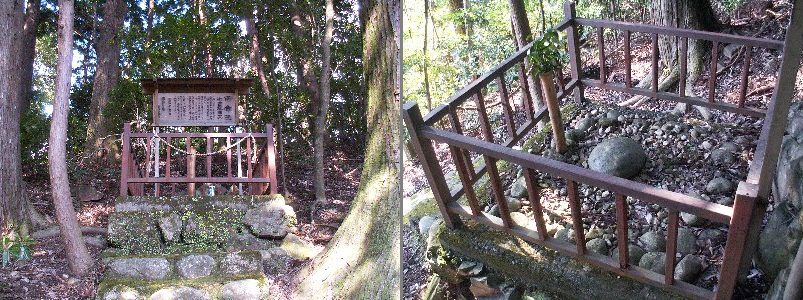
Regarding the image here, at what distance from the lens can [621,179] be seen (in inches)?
76.9

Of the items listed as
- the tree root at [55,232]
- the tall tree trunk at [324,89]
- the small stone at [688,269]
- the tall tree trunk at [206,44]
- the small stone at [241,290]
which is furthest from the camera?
the tall tree trunk at [206,44]

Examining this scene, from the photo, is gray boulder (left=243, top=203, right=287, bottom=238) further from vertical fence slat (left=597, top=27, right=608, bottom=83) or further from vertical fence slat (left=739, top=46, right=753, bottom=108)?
vertical fence slat (left=739, top=46, right=753, bottom=108)

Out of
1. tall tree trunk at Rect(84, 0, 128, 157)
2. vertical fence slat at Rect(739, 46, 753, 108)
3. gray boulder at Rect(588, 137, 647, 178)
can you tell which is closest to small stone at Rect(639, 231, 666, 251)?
gray boulder at Rect(588, 137, 647, 178)

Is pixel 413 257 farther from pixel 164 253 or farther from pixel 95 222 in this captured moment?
pixel 95 222

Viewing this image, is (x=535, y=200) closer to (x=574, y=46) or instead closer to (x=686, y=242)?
(x=686, y=242)

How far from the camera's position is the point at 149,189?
8062 millimetres

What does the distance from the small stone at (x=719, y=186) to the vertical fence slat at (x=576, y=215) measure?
59 cm

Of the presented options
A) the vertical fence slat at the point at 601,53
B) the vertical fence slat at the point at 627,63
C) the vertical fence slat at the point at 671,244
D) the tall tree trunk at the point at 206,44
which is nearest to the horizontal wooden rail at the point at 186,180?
the tall tree trunk at the point at 206,44

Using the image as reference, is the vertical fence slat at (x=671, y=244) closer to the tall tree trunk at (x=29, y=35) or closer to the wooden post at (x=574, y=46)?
the wooden post at (x=574, y=46)

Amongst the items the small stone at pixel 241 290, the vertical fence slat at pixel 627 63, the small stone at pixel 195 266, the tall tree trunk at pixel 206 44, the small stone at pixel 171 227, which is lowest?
the small stone at pixel 241 290

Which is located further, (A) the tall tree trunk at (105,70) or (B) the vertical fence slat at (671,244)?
(A) the tall tree trunk at (105,70)

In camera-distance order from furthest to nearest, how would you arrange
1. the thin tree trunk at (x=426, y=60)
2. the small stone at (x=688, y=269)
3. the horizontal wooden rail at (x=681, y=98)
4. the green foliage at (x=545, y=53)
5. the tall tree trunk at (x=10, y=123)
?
the tall tree trunk at (x=10, y=123), the green foliage at (x=545, y=53), the horizontal wooden rail at (x=681, y=98), the small stone at (x=688, y=269), the thin tree trunk at (x=426, y=60)

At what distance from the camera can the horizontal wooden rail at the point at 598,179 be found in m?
1.76

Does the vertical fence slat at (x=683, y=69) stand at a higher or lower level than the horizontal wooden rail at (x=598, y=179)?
higher
